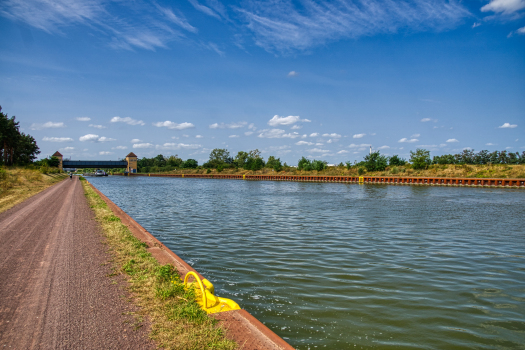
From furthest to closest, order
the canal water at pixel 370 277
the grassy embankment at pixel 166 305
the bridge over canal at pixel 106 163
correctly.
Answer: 1. the bridge over canal at pixel 106 163
2. the canal water at pixel 370 277
3. the grassy embankment at pixel 166 305

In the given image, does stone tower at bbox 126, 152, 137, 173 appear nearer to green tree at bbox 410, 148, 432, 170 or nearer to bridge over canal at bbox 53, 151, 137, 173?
bridge over canal at bbox 53, 151, 137, 173

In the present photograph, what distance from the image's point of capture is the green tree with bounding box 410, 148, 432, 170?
58.5 m

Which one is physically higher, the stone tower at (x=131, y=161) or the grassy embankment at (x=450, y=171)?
the stone tower at (x=131, y=161)

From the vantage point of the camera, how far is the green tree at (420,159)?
5850cm

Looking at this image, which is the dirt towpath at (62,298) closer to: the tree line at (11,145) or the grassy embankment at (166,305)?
the grassy embankment at (166,305)

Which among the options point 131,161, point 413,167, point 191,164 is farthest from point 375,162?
point 131,161

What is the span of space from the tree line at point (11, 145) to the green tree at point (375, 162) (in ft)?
196

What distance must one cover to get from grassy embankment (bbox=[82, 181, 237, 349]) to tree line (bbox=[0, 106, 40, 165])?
48.8 meters

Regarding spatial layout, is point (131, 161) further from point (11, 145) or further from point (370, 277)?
point (370, 277)

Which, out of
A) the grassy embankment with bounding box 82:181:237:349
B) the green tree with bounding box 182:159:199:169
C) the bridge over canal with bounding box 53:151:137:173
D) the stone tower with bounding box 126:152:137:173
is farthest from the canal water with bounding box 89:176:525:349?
the bridge over canal with bounding box 53:151:137:173

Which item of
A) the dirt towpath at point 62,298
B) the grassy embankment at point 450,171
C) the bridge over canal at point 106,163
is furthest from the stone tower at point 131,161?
the dirt towpath at point 62,298

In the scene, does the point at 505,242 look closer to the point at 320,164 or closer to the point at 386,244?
the point at 386,244

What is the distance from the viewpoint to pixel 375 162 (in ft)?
209

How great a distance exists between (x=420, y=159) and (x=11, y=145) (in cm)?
7181
